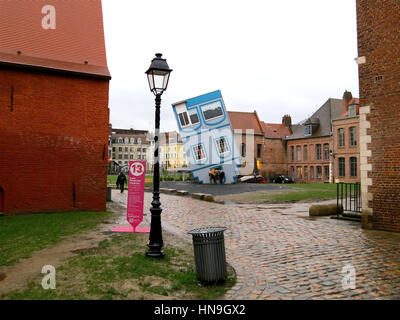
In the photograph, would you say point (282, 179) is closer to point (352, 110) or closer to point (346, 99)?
point (352, 110)

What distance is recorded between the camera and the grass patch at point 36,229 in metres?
7.13

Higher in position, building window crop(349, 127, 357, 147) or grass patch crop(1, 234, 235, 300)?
building window crop(349, 127, 357, 147)

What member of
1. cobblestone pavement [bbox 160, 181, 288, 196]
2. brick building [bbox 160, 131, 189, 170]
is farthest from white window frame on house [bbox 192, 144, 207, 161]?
brick building [bbox 160, 131, 189, 170]

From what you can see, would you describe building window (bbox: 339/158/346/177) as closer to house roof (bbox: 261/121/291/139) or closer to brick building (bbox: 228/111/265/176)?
brick building (bbox: 228/111/265/176)

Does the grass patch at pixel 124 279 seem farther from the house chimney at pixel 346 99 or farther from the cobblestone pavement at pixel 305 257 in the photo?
the house chimney at pixel 346 99

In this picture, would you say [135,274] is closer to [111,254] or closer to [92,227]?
[111,254]

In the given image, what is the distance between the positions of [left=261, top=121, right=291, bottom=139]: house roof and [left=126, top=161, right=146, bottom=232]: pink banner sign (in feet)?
157

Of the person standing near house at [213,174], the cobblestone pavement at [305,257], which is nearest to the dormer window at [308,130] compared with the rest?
the person standing near house at [213,174]

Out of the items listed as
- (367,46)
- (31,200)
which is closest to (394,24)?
(367,46)

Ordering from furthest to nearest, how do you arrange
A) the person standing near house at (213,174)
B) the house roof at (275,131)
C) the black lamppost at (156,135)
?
1. the house roof at (275,131)
2. the person standing near house at (213,174)
3. the black lamppost at (156,135)

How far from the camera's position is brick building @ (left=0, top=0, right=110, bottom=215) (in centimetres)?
1323

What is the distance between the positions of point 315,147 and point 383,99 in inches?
1687

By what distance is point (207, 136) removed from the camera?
3981 cm
